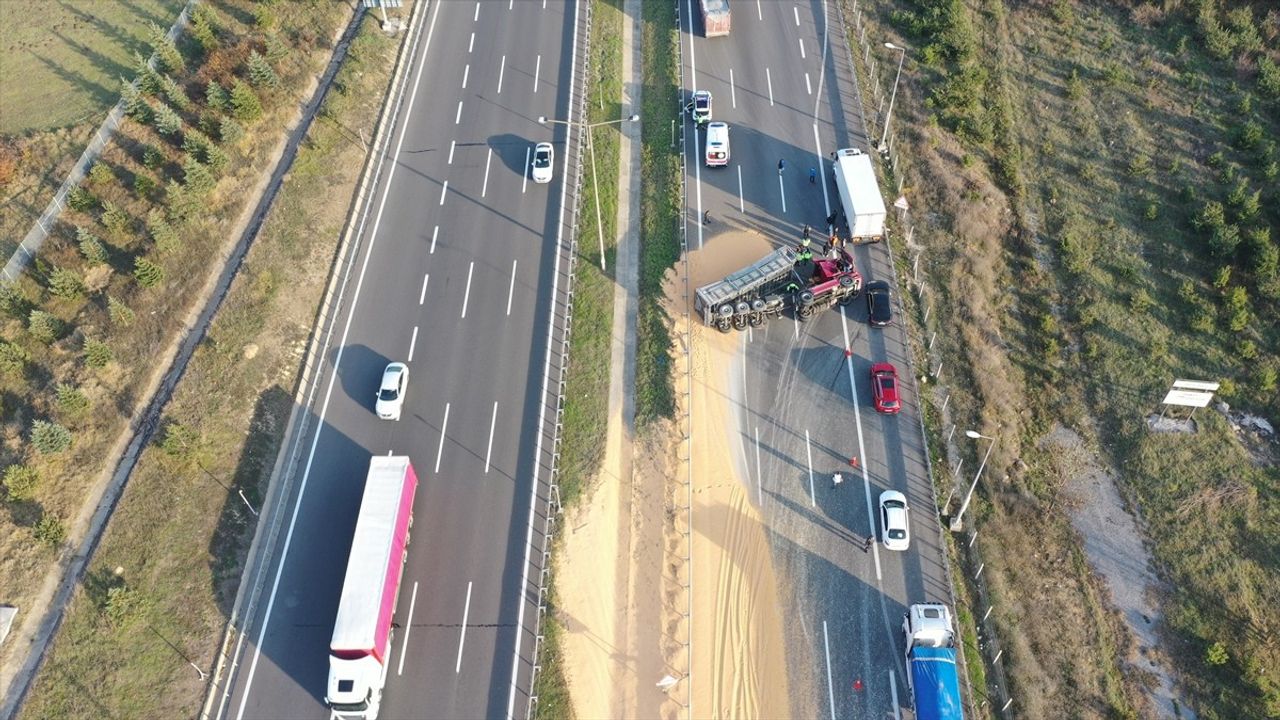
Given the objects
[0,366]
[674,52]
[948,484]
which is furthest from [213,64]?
[948,484]

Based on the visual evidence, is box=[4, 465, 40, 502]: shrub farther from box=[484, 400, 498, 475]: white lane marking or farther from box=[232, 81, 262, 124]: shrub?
box=[232, 81, 262, 124]: shrub

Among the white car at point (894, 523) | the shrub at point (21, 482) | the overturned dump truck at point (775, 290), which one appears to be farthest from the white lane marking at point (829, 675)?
the shrub at point (21, 482)

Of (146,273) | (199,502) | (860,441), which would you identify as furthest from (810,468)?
(146,273)

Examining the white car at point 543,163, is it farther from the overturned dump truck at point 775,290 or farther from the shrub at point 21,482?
the shrub at point 21,482

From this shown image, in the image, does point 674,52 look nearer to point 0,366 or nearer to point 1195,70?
point 1195,70

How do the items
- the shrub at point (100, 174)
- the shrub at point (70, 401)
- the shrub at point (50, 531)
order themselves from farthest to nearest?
the shrub at point (100, 174) < the shrub at point (70, 401) < the shrub at point (50, 531)

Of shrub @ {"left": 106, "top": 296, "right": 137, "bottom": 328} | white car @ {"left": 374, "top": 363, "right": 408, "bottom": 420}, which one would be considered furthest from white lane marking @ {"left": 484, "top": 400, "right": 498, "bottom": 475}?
shrub @ {"left": 106, "top": 296, "right": 137, "bottom": 328}
